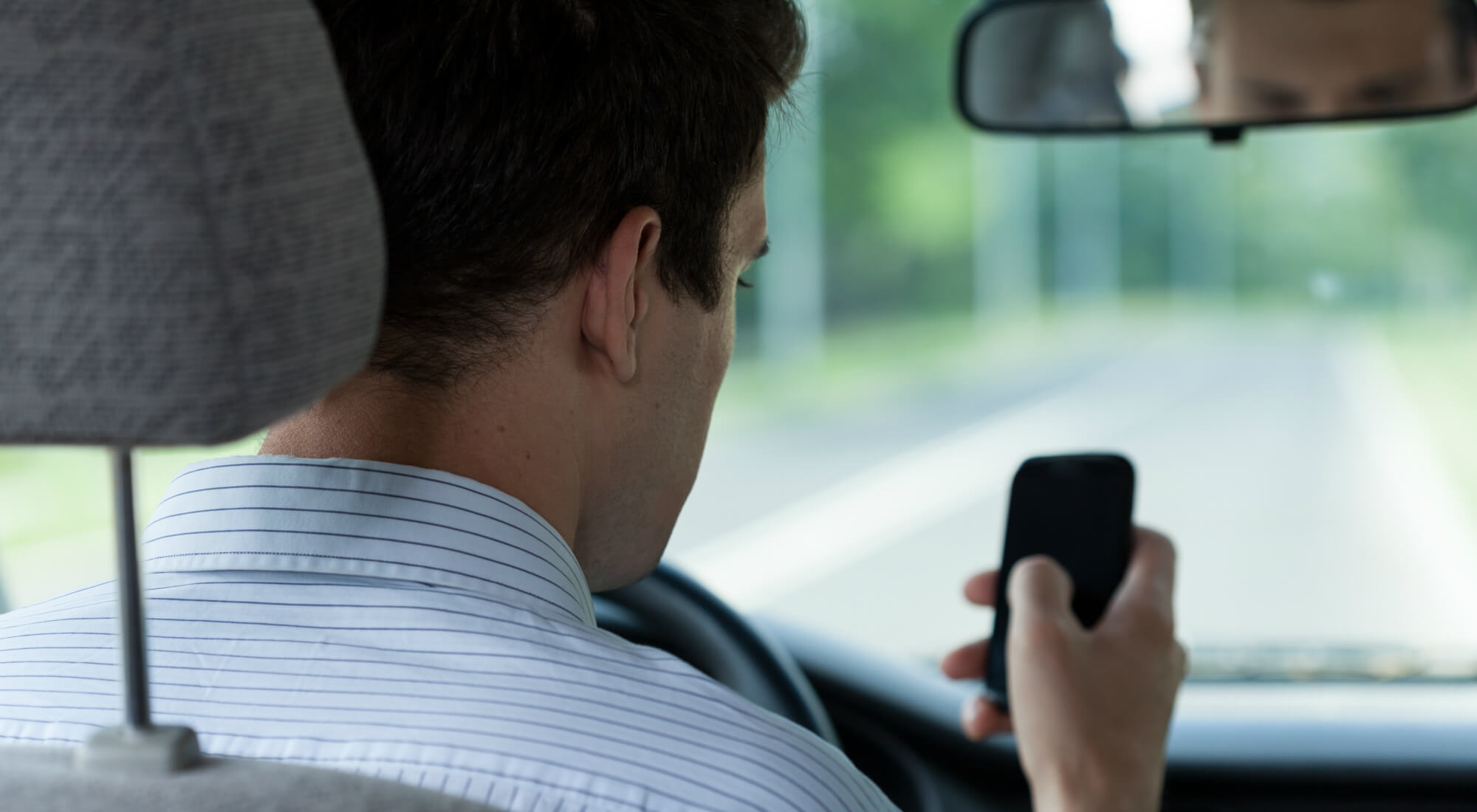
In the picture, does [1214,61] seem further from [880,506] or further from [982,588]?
[880,506]

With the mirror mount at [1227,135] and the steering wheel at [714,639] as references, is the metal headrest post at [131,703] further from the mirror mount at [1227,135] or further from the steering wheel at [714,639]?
the mirror mount at [1227,135]

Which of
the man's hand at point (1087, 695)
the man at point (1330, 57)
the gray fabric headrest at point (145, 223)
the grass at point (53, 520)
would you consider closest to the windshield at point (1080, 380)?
the grass at point (53, 520)

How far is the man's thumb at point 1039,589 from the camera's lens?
3.86 ft

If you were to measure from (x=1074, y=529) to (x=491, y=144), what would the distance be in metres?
0.72

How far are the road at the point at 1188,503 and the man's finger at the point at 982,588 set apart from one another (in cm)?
16

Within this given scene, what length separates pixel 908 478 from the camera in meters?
9.53

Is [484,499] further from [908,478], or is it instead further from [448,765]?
[908,478]

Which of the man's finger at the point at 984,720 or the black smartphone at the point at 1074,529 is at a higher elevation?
the black smartphone at the point at 1074,529

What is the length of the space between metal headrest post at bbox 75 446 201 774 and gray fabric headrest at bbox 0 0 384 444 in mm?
105

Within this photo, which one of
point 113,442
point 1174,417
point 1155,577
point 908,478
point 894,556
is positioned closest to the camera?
point 113,442

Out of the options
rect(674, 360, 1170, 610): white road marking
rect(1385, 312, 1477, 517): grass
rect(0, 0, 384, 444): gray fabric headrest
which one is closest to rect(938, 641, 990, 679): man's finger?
rect(0, 0, 384, 444): gray fabric headrest

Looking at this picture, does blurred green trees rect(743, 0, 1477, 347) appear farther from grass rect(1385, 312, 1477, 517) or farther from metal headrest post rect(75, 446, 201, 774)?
metal headrest post rect(75, 446, 201, 774)

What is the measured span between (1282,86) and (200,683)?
5.62 ft

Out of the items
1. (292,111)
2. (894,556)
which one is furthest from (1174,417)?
(292,111)
